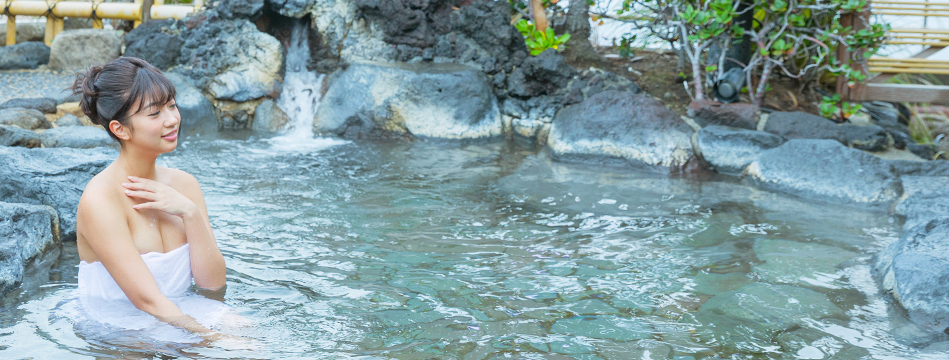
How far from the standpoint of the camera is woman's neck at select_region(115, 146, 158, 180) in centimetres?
256

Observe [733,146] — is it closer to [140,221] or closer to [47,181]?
[140,221]

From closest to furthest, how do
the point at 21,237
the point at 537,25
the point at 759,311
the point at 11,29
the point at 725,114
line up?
the point at 759,311, the point at 21,237, the point at 725,114, the point at 537,25, the point at 11,29

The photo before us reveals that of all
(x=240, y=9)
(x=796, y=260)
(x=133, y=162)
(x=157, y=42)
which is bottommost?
(x=796, y=260)

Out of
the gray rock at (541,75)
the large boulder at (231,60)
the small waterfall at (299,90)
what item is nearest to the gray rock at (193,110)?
the large boulder at (231,60)

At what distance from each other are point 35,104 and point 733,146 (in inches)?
287

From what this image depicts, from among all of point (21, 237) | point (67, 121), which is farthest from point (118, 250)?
point (67, 121)

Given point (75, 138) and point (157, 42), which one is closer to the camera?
point (75, 138)

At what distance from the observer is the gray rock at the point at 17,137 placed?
5.43 metres

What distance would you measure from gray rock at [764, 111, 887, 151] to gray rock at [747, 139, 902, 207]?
83cm

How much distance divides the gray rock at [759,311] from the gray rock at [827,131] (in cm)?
384

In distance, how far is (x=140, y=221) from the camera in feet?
8.58

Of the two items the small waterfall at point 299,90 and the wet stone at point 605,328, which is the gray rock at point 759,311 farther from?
the small waterfall at point 299,90

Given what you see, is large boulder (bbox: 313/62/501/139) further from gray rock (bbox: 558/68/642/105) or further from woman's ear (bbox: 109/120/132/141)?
woman's ear (bbox: 109/120/132/141)

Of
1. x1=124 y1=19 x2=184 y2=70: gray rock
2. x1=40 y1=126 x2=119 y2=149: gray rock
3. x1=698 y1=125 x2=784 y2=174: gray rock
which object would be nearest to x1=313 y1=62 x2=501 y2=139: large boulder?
x1=124 y1=19 x2=184 y2=70: gray rock
